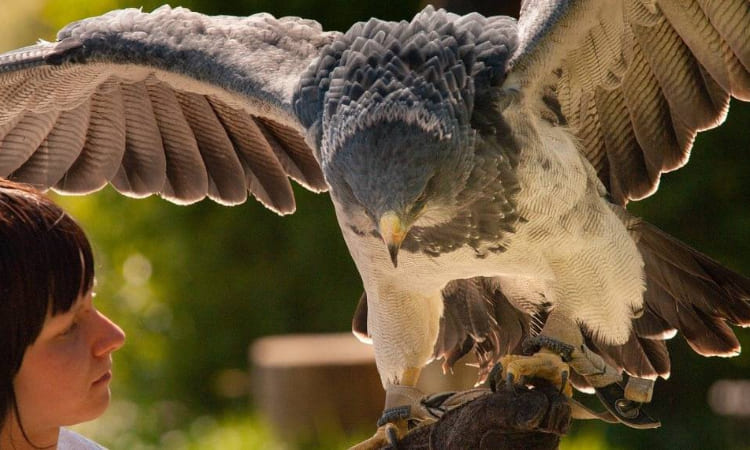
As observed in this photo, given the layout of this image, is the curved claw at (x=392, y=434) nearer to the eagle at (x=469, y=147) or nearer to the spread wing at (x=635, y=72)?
the eagle at (x=469, y=147)

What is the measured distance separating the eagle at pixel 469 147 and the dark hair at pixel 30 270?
3.48 ft

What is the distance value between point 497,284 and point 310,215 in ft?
16.1

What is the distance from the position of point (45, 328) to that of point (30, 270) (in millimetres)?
168

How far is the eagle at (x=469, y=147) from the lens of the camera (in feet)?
12.8

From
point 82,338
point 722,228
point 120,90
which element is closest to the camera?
point 82,338

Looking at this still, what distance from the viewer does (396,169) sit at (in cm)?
375

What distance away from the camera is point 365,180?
A: 12.4 ft

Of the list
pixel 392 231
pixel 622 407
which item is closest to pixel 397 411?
pixel 622 407

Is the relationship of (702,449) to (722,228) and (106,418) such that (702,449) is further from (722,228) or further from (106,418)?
(106,418)

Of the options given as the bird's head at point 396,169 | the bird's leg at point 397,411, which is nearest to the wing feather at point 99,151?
the bird's leg at point 397,411

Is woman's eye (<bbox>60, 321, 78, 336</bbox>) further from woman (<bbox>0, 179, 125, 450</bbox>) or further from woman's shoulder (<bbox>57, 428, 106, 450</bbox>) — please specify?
woman's shoulder (<bbox>57, 428, 106, 450</bbox>)

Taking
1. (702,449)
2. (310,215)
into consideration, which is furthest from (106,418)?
(702,449)

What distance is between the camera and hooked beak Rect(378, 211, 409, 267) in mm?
3697

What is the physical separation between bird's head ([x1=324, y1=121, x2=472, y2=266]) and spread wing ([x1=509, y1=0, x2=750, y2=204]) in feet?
1.51
